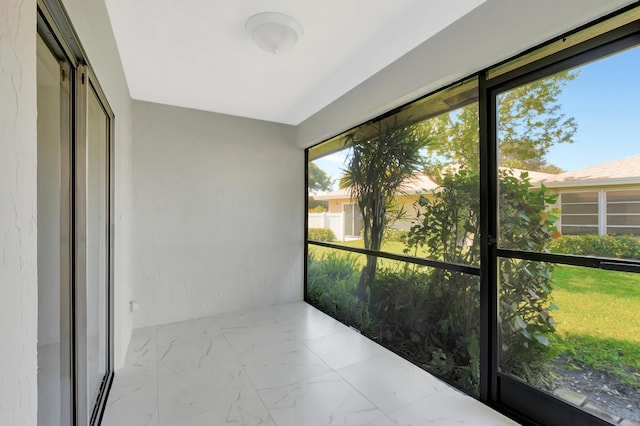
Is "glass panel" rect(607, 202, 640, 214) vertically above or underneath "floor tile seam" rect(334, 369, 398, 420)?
above

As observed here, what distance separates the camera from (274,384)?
2189 mm

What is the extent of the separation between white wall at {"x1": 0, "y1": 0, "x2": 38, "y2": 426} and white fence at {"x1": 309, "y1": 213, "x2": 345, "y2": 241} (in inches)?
113

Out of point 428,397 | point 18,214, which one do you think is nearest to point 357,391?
point 428,397

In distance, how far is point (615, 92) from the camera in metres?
1.45

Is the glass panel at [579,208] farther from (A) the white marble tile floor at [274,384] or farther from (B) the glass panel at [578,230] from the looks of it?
(A) the white marble tile floor at [274,384]

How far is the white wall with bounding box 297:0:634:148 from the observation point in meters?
1.45

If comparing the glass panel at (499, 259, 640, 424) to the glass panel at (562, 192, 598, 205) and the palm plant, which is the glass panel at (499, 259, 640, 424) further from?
the palm plant

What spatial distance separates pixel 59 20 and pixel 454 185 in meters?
2.29

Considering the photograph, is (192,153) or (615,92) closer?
(615,92)

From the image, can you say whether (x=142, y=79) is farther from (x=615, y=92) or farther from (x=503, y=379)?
(x=503, y=379)

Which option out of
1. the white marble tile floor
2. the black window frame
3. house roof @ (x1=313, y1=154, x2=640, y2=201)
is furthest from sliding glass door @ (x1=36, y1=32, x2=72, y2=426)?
house roof @ (x1=313, y1=154, x2=640, y2=201)

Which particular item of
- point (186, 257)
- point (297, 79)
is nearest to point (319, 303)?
point (186, 257)

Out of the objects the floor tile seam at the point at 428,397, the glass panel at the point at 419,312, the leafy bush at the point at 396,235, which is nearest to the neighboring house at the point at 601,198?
the glass panel at the point at 419,312

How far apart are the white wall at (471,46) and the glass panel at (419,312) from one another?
4.53 ft
